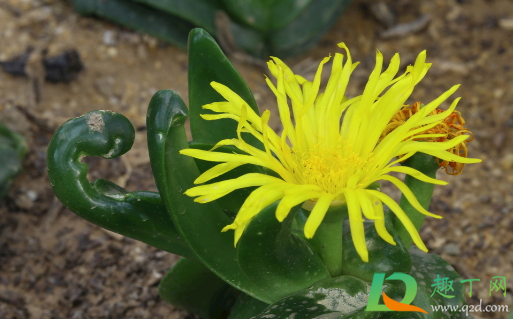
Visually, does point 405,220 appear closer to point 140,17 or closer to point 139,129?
point 139,129

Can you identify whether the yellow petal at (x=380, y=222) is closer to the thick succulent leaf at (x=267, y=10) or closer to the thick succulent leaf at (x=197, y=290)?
the thick succulent leaf at (x=197, y=290)

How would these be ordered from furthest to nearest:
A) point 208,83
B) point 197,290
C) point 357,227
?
point 197,290, point 208,83, point 357,227

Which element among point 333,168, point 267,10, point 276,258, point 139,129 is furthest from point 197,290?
point 267,10

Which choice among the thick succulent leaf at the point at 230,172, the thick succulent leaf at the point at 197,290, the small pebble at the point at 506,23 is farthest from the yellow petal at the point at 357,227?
the small pebble at the point at 506,23

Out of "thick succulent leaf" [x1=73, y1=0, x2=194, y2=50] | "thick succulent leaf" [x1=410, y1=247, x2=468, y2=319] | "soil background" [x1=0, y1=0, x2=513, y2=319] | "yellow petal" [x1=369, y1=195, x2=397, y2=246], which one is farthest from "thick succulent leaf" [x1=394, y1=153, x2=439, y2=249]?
"thick succulent leaf" [x1=73, y1=0, x2=194, y2=50]

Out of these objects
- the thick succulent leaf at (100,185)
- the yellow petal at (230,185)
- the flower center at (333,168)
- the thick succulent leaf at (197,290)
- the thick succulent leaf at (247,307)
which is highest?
the flower center at (333,168)

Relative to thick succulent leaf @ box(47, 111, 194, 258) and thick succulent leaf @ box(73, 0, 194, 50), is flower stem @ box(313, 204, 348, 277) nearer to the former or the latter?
thick succulent leaf @ box(47, 111, 194, 258)
